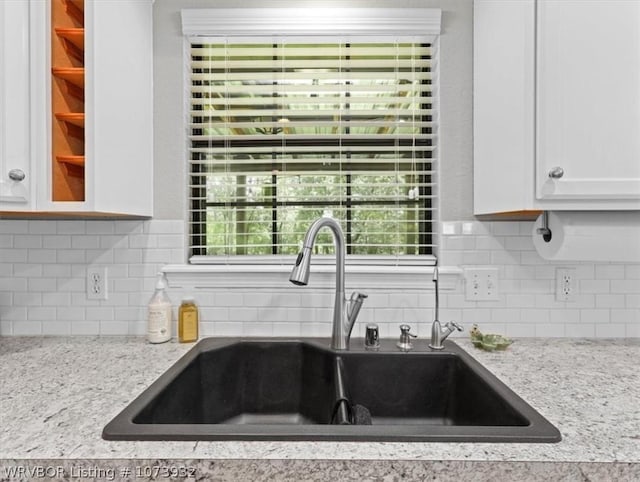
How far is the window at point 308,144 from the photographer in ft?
5.23

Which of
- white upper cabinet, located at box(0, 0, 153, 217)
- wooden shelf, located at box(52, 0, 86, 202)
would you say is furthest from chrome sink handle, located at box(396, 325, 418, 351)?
wooden shelf, located at box(52, 0, 86, 202)

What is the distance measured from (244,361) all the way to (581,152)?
123 centimetres

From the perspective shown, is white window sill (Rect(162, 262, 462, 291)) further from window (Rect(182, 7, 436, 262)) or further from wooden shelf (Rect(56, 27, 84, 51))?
wooden shelf (Rect(56, 27, 84, 51))

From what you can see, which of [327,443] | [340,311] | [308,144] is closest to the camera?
[327,443]

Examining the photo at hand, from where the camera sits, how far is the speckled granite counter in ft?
2.41

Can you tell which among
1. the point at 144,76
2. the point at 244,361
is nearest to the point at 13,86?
the point at 144,76

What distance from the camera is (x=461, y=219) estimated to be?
5.06ft

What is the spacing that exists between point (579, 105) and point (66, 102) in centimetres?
148

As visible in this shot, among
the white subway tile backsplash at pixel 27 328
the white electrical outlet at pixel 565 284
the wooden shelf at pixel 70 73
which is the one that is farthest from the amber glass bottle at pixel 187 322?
the white electrical outlet at pixel 565 284

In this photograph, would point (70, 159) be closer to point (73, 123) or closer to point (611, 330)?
point (73, 123)

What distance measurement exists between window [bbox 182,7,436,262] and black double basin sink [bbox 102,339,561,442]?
1.37 feet

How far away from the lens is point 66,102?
1.21 metres

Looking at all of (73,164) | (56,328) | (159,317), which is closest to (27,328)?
(56,328)

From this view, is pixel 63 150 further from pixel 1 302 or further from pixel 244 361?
pixel 244 361
